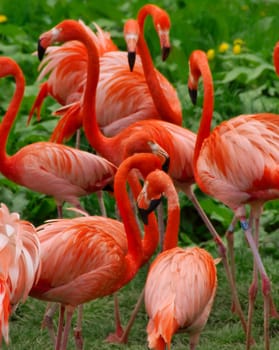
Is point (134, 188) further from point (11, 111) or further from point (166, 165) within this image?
point (11, 111)

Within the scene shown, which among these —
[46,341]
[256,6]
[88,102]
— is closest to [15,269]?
[46,341]

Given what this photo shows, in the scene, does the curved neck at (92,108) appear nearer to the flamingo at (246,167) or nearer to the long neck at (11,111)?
the long neck at (11,111)

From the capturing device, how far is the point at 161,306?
499 centimetres

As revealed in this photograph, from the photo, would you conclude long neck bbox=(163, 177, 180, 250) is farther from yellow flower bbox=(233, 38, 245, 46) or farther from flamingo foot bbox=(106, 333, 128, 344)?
yellow flower bbox=(233, 38, 245, 46)

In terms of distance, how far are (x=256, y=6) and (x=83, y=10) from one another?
1.86 metres

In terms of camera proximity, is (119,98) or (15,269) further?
(119,98)

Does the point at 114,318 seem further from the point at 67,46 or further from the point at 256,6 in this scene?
the point at 256,6

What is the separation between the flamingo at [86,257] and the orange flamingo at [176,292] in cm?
26

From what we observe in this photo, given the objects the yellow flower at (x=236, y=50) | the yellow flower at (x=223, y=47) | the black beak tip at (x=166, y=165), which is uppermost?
the black beak tip at (x=166, y=165)

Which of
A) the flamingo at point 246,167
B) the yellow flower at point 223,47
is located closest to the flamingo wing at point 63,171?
the flamingo at point 246,167

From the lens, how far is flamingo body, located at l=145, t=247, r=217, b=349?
16.2 ft

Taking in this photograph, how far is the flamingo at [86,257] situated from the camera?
5449 mm

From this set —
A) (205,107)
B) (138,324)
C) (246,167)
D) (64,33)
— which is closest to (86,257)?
(246,167)

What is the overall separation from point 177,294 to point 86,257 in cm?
63
